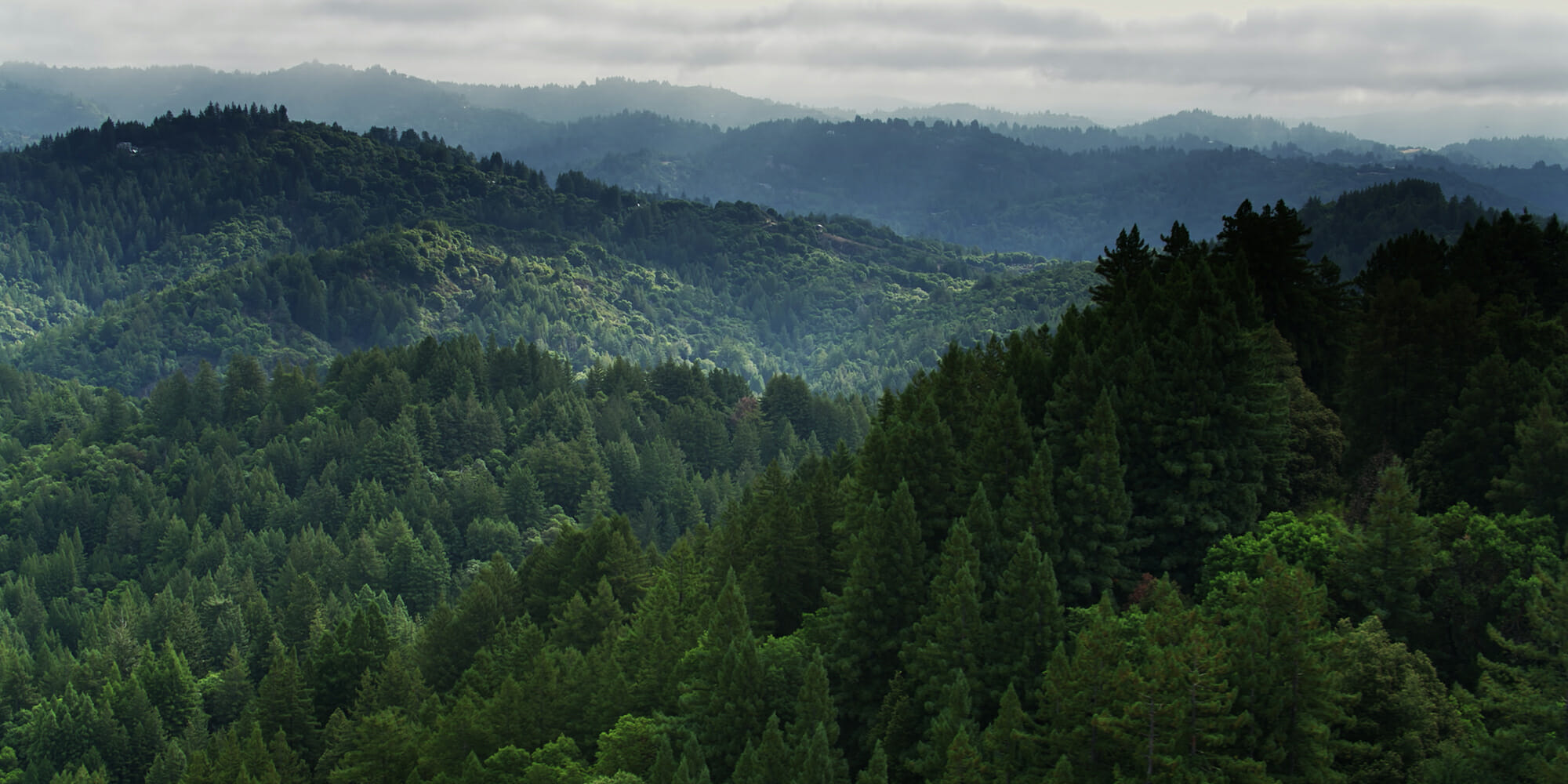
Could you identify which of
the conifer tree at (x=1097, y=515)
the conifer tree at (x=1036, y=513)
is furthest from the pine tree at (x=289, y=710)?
the conifer tree at (x=1097, y=515)

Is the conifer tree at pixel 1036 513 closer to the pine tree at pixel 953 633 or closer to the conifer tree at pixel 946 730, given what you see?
the pine tree at pixel 953 633

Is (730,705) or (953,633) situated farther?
(730,705)

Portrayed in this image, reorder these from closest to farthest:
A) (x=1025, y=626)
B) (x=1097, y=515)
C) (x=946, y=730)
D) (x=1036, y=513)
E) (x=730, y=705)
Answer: (x=946, y=730) → (x=1025, y=626) → (x=730, y=705) → (x=1036, y=513) → (x=1097, y=515)

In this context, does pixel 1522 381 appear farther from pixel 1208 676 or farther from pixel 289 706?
pixel 289 706

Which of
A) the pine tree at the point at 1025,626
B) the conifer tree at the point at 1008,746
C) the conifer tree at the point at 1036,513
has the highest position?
the conifer tree at the point at 1036,513

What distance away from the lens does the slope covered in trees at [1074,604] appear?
143 feet

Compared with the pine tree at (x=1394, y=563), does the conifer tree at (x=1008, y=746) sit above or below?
below

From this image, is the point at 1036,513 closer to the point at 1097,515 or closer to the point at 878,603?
the point at 1097,515

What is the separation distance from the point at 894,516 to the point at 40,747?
258 ft

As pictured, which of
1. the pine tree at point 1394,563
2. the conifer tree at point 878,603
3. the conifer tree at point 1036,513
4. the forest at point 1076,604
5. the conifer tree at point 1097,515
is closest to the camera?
the forest at point 1076,604

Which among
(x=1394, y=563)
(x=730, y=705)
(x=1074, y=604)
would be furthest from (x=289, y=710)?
(x=1394, y=563)

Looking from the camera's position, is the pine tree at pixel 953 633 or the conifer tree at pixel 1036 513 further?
the conifer tree at pixel 1036 513

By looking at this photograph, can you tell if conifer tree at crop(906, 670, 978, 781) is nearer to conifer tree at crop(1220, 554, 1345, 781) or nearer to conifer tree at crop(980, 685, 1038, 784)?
conifer tree at crop(980, 685, 1038, 784)

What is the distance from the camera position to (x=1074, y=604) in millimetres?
58750
